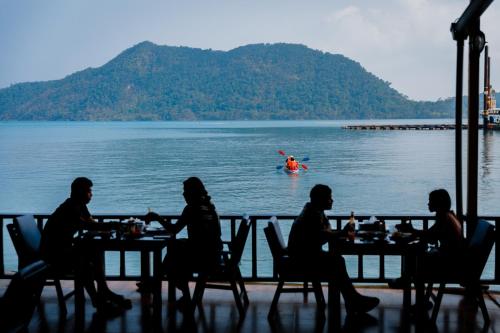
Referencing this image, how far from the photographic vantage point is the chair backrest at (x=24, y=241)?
500 cm

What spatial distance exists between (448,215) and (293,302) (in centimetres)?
146

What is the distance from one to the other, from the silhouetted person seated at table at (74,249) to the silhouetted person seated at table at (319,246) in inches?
58.0

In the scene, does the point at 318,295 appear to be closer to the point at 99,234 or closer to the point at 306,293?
the point at 306,293

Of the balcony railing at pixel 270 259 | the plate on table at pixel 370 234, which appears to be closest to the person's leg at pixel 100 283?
the balcony railing at pixel 270 259

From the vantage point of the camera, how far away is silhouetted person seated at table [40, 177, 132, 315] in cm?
497

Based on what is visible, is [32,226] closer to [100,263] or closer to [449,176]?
[100,263]

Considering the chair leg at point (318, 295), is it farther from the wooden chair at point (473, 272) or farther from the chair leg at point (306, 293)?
the wooden chair at point (473, 272)

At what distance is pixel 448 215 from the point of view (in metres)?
4.82

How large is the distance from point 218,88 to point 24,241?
15426cm

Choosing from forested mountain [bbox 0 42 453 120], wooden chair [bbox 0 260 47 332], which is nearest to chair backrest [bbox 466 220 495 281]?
wooden chair [bbox 0 260 47 332]

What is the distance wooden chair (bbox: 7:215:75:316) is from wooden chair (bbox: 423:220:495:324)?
276 centimetres

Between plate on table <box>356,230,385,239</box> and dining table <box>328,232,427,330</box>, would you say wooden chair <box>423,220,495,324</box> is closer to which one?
dining table <box>328,232,427,330</box>

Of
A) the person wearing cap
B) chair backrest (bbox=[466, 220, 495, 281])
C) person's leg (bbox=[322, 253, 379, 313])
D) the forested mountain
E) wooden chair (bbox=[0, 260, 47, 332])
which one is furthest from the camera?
the forested mountain

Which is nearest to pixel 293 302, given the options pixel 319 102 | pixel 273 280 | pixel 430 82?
pixel 273 280
